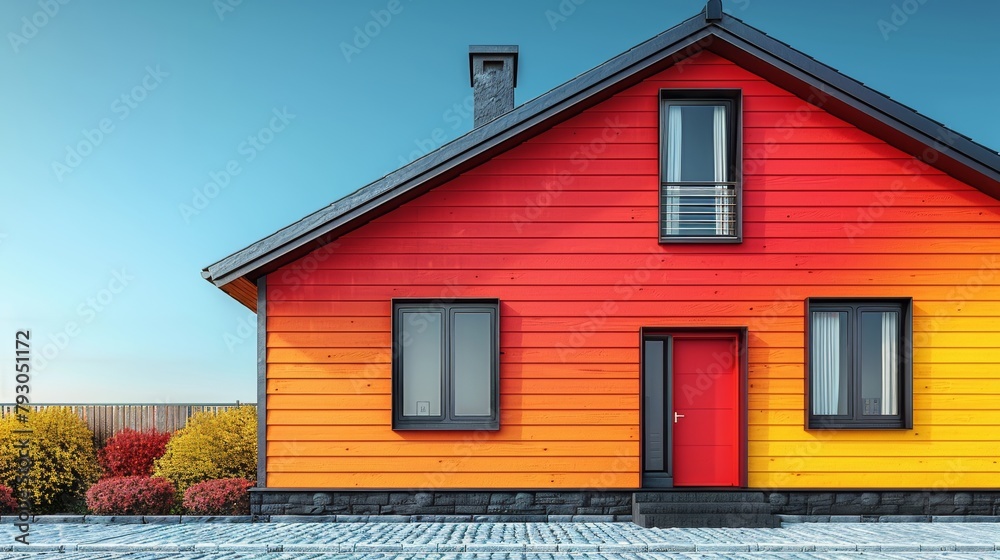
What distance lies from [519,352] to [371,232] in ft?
8.03

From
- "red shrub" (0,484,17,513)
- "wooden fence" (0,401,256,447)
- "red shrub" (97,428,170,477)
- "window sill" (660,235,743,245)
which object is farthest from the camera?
"wooden fence" (0,401,256,447)

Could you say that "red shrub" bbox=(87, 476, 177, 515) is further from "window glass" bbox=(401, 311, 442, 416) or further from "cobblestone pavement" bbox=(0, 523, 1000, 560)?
"window glass" bbox=(401, 311, 442, 416)

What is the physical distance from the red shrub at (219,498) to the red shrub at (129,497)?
371mm

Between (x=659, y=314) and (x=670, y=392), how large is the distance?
3.37 ft

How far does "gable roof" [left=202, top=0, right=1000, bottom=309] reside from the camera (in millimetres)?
8695

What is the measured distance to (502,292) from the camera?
30.0 ft

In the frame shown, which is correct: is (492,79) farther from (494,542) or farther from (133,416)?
(133,416)

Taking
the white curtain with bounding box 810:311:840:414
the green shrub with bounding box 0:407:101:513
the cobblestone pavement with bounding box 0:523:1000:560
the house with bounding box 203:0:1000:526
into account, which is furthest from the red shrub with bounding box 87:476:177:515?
the white curtain with bounding box 810:311:840:414

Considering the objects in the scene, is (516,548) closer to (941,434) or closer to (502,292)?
(502,292)

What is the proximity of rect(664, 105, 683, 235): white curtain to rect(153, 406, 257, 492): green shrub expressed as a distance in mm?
7096

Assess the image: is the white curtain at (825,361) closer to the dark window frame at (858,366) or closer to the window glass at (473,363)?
the dark window frame at (858,366)

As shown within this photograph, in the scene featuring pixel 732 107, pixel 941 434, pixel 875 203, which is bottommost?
pixel 941 434

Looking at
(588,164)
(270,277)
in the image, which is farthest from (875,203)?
(270,277)

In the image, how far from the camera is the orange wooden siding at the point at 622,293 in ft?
29.5
